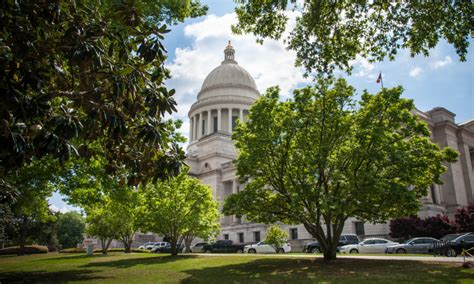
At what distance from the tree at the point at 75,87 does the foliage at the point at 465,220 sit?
3547 cm

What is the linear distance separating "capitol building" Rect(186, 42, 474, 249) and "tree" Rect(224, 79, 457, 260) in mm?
4506

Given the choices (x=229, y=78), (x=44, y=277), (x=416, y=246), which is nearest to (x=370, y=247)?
(x=416, y=246)

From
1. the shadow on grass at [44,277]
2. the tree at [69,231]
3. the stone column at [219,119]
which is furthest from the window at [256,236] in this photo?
the tree at [69,231]

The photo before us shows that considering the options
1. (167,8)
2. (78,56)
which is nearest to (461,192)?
(167,8)

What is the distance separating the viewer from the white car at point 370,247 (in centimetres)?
3112

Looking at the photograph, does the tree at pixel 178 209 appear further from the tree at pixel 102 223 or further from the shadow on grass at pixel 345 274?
the shadow on grass at pixel 345 274

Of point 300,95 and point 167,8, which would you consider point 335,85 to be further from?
point 167,8

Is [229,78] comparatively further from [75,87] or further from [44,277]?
[75,87]

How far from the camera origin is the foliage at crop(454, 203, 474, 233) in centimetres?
3406

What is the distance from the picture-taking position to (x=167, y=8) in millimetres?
13219

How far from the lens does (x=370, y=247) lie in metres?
31.5

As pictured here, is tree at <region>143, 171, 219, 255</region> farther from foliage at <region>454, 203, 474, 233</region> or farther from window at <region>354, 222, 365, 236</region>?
foliage at <region>454, 203, 474, 233</region>

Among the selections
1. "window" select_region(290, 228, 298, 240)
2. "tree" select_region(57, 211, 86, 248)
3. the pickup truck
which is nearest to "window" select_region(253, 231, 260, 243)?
"window" select_region(290, 228, 298, 240)

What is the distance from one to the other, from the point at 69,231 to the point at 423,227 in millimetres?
70885
